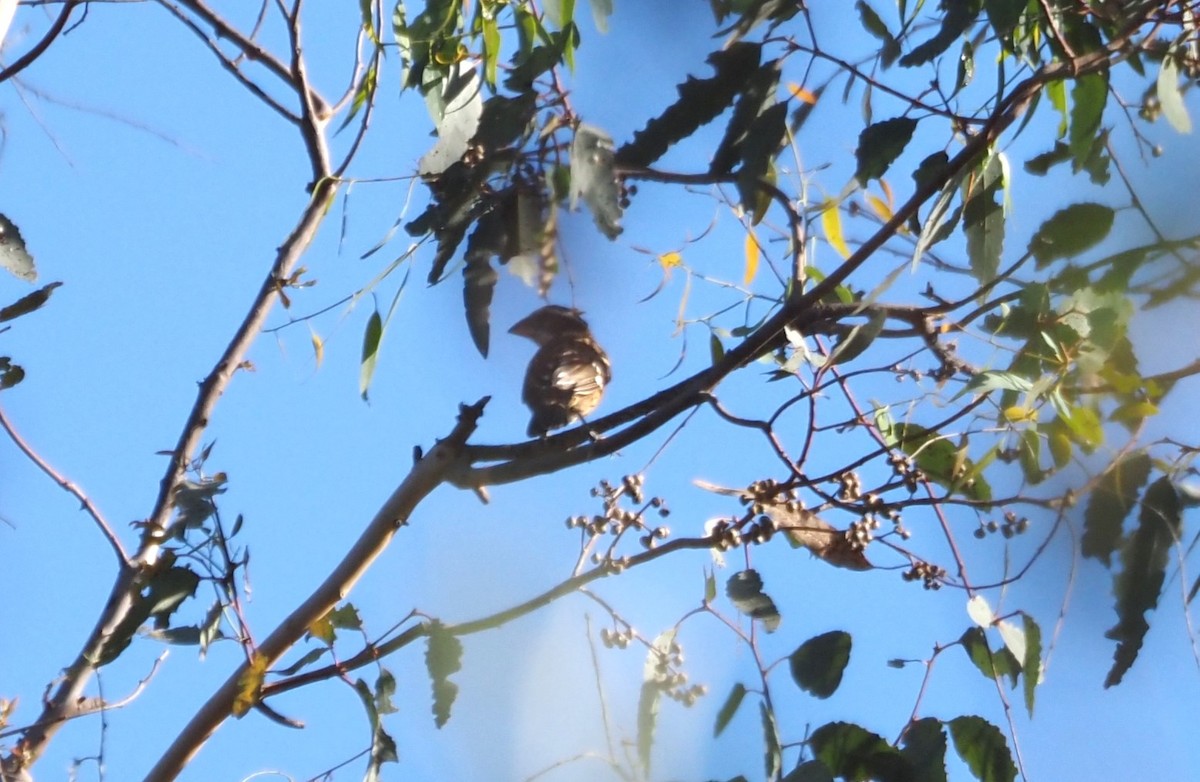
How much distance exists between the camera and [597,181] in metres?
2.02

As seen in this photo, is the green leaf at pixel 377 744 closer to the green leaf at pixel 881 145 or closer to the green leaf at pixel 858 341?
the green leaf at pixel 858 341

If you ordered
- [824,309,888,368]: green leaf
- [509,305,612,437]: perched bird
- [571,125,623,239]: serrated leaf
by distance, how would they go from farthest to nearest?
[509,305,612,437]: perched bird < [571,125,623,239]: serrated leaf < [824,309,888,368]: green leaf

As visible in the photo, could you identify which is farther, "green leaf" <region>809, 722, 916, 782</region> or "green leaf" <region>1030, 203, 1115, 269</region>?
"green leaf" <region>1030, 203, 1115, 269</region>

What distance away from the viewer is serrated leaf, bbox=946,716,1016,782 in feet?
5.87

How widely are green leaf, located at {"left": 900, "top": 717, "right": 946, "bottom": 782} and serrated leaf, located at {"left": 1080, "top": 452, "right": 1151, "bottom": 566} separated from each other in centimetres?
37

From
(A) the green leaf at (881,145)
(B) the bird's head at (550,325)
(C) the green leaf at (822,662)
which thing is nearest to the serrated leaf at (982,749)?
(C) the green leaf at (822,662)

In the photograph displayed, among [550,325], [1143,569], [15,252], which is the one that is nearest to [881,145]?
[1143,569]

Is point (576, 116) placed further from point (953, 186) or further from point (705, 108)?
point (953, 186)

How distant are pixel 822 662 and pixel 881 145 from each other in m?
0.82

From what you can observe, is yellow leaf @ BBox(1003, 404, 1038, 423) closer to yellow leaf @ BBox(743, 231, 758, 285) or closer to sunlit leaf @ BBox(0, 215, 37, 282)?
yellow leaf @ BBox(743, 231, 758, 285)

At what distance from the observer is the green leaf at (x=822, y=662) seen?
74.9 inches

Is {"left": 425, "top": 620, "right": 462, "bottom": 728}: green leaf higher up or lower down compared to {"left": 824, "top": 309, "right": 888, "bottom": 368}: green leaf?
lower down

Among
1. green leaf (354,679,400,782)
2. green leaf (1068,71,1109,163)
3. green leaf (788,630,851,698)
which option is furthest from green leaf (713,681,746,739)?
green leaf (1068,71,1109,163)

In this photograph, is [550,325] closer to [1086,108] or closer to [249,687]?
[249,687]
